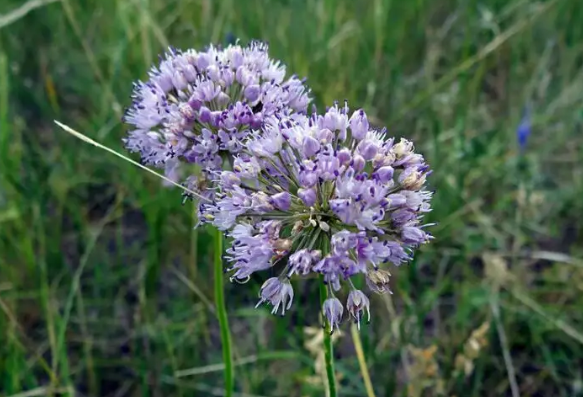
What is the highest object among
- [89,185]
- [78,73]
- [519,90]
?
[78,73]

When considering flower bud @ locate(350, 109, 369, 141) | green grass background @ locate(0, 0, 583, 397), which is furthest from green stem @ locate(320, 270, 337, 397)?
green grass background @ locate(0, 0, 583, 397)

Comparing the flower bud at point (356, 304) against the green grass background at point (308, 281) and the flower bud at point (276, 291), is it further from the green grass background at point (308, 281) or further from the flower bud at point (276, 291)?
the green grass background at point (308, 281)

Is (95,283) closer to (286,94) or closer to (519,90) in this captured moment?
(286,94)

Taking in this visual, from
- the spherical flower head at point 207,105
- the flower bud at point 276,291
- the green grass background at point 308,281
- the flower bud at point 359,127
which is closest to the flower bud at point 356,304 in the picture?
the flower bud at point 276,291

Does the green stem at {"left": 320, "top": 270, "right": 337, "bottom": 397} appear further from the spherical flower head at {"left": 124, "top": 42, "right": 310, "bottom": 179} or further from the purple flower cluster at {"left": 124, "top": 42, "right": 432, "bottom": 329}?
the spherical flower head at {"left": 124, "top": 42, "right": 310, "bottom": 179}

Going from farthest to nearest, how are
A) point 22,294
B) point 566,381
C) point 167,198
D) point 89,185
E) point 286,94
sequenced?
1. point 89,185
2. point 167,198
3. point 22,294
4. point 566,381
5. point 286,94

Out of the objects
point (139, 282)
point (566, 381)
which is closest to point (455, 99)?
point (566, 381)
